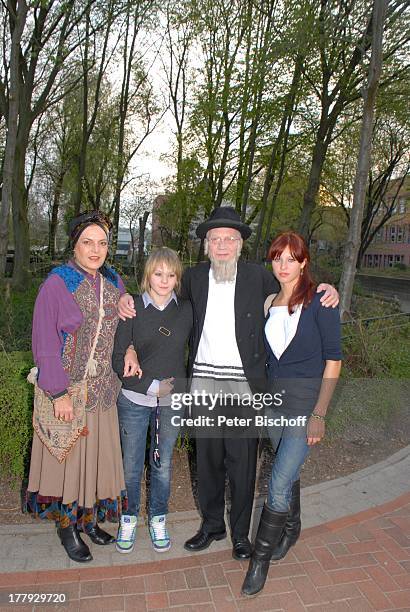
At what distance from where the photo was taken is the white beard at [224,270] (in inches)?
115

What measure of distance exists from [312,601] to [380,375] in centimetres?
481

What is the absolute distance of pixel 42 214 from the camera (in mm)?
39438

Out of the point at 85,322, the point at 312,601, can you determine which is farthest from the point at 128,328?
the point at 312,601

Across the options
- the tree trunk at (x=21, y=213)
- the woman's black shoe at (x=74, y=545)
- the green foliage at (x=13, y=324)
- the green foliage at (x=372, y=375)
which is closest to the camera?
the woman's black shoe at (x=74, y=545)

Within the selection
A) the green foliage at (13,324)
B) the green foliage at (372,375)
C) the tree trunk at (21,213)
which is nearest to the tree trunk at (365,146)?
the green foliage at (372,375)

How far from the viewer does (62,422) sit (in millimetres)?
2723

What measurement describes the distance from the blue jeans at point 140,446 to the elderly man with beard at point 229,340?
0.69ft

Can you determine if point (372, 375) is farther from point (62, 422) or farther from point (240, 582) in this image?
point (62, 422)

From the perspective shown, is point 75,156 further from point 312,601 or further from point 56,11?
point 312,601

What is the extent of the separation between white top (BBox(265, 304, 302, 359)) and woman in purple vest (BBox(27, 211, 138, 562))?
0.80 meters

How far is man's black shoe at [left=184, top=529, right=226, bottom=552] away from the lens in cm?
314

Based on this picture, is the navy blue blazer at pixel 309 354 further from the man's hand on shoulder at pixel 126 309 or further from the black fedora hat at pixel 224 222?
the man's hand on shoulder at pixel 126 309

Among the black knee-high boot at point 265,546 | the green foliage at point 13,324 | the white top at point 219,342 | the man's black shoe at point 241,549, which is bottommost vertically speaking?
the man's black shoe at point 241,549

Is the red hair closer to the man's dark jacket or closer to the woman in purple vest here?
the man's dark jacket
